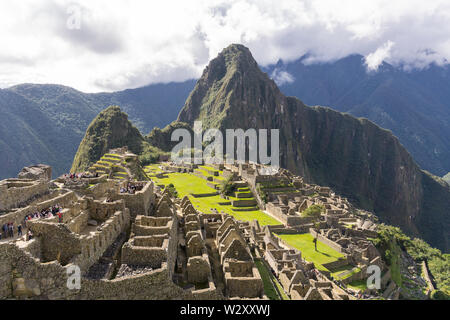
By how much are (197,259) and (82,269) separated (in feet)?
20.0

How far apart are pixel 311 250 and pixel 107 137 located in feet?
333

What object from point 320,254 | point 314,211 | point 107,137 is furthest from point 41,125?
point 320,254

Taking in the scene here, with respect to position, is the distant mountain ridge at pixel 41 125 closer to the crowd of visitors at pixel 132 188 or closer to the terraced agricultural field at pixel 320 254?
the terraced agricultural field at pixel 320 254

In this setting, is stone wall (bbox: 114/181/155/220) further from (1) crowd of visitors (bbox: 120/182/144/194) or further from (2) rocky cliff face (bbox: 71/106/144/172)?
(2) rocky cliff face (bbox: 71/106/144/172)

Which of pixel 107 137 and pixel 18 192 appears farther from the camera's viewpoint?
pixel 107 137

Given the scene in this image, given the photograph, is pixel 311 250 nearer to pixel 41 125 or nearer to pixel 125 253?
pixel 125 253

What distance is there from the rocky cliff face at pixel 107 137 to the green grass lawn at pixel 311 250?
87004 mm

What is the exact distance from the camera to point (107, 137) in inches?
4717

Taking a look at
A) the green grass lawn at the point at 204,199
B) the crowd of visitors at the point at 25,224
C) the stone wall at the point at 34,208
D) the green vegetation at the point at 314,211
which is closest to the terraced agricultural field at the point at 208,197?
the green grass lawn at the point at 204,199

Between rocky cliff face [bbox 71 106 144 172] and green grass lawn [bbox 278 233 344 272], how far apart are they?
3425 inches

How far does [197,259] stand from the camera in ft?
56.3

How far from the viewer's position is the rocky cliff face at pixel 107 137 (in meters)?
113

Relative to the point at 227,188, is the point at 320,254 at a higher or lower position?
lower
